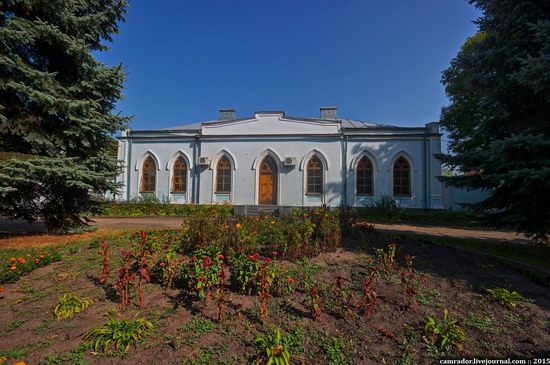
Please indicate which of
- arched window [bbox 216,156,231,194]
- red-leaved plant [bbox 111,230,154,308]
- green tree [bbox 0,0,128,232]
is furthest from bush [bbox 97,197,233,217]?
red-leaved plant [bbox 111,230,154,308]

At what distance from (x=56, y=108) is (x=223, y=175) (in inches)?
484

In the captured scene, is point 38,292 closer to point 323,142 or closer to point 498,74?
point 498,74

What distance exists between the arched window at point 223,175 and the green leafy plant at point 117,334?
16.2 meters

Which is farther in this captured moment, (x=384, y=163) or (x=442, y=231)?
(x=384, y=163)

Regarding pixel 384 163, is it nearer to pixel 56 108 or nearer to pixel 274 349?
pixel 56 108

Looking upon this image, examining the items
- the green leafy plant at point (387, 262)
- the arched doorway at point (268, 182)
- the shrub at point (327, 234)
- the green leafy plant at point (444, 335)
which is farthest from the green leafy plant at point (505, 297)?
the arched doorway at point (268, 182)

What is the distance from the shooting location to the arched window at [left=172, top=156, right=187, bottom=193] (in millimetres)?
19438

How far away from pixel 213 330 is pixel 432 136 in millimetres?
17799

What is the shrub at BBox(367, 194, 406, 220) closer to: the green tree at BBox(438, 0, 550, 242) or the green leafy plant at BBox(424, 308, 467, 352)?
the green tree at BBox(438, 0, 550, 242)

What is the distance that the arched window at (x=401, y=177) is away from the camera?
1758 cm

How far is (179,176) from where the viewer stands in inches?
770

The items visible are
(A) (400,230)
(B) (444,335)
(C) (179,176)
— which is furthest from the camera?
(C) (179,176)

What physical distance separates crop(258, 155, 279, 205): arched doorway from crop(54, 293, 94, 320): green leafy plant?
15.3 meters

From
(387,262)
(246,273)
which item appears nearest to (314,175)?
(387,262)
